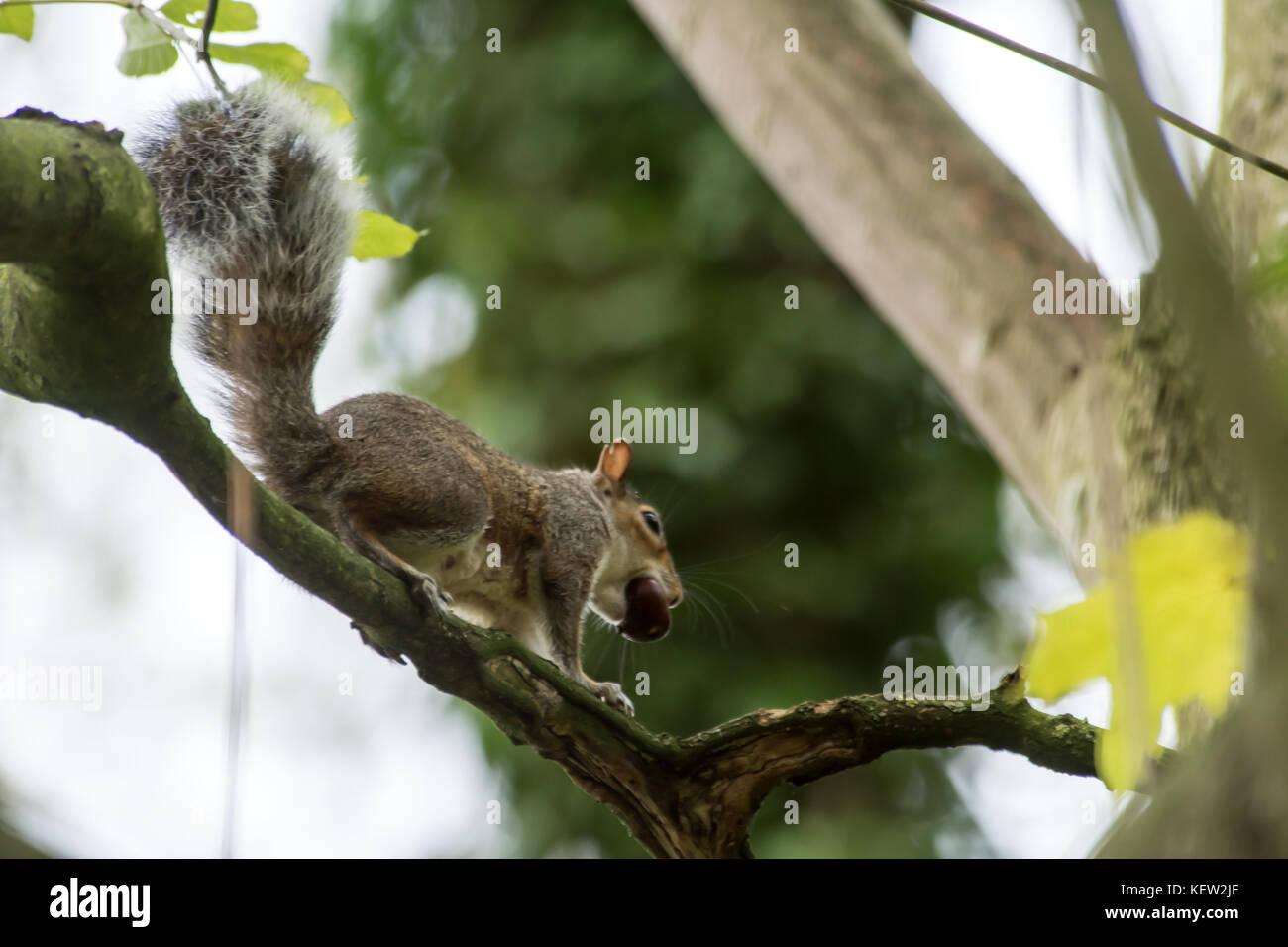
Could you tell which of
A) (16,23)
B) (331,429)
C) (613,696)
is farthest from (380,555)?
(16,23)

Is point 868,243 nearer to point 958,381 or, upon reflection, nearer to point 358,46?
point 958,381

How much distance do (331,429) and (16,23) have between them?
0.76 metres

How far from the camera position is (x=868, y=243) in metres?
1.33

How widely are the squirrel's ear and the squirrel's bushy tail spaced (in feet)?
3.02

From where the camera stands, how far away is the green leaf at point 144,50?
837 millimetres

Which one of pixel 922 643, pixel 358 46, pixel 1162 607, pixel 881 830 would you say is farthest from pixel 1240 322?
pixel 358 46

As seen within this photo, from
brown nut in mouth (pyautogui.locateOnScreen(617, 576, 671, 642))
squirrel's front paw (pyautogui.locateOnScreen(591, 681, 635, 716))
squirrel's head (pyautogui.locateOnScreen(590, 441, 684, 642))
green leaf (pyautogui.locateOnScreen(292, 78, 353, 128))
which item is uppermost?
green leaf (pyautogui.locateOnScreen(292, 78, 353, 128))

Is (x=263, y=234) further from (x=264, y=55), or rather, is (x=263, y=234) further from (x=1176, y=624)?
(x=1176, y=624)

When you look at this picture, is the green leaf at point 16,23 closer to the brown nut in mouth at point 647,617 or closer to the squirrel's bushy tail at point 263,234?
the squirrel's bushy tail at point 263,234

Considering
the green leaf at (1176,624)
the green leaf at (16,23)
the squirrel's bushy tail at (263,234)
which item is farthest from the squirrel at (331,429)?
the green leaf at (1176,624)

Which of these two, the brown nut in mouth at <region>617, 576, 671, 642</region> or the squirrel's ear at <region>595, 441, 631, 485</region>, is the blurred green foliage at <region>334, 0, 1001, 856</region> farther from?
the brown nut in mouth at <region>617, 576, 671, 642</region>

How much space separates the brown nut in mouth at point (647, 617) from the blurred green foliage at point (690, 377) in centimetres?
51

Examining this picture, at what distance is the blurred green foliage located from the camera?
8.96 feet

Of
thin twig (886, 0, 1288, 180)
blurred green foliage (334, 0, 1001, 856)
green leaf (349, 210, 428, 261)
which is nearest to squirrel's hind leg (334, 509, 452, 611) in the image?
green leaf (349, 210, 428, 261)
